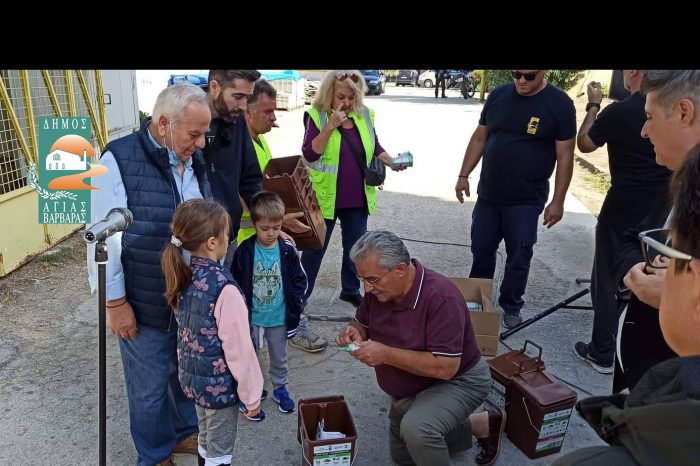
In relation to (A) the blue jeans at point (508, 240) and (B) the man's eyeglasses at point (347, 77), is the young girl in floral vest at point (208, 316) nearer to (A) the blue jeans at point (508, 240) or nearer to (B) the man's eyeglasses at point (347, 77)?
(B) the man's eyeglasses at point (347, 77)

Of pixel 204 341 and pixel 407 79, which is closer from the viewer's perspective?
pixel 204 341

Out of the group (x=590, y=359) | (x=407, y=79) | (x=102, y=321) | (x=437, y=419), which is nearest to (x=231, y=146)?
(x=102, y=321)

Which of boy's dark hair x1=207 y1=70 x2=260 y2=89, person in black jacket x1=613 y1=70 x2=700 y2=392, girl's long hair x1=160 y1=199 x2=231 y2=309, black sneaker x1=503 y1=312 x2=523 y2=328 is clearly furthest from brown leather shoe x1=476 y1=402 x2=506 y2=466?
boy's dark hair x1=207 y1=70 x2=260 y2=89

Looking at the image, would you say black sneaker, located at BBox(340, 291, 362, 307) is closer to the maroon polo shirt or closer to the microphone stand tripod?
the maroon polo shirt

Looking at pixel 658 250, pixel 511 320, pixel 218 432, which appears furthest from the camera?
pixel 511 320

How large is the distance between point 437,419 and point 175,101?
75.2 inches

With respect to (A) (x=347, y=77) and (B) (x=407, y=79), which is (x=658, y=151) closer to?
(A) (x=347, y=77)

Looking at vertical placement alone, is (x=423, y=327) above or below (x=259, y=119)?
below

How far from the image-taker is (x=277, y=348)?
11.4ft

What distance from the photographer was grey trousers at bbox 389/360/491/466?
2.58m

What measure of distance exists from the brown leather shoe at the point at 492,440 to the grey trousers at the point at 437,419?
86 millimetres

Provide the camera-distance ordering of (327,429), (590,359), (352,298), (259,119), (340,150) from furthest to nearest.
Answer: (352,298) → (340,150) → (590,359) → (259,119) → (327,429)
